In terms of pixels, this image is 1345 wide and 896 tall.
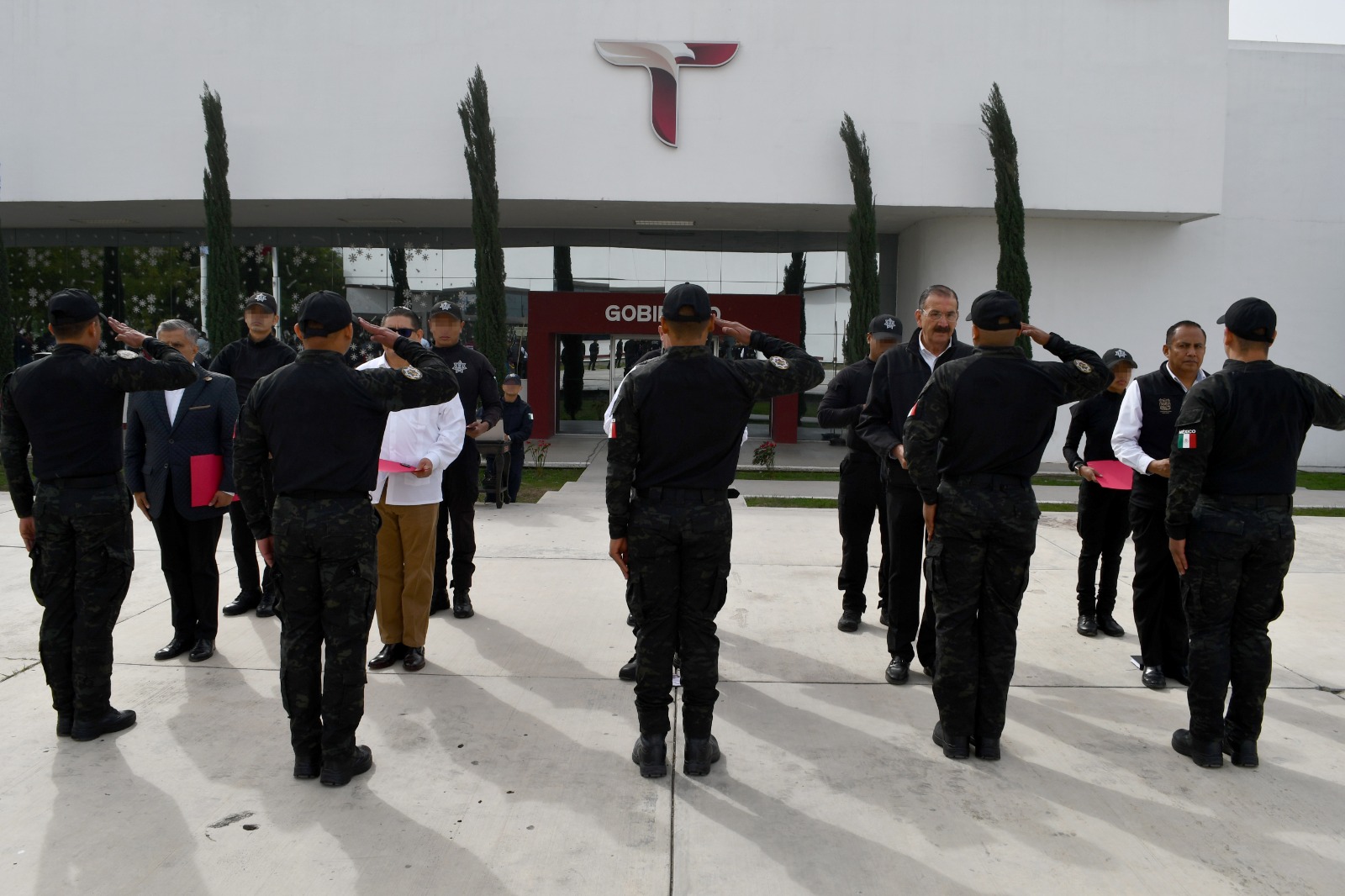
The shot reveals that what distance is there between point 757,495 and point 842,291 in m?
8.63

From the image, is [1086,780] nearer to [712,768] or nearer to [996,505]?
[996,505]

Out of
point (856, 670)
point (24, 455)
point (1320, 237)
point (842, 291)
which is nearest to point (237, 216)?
point (842, 291)

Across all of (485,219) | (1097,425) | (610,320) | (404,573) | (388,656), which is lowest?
(388,656)

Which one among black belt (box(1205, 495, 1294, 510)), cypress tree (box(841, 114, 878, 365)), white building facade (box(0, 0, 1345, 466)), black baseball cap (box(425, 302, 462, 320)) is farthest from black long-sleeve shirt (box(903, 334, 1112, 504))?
white building facade (box(0, 0, 1345, 466))

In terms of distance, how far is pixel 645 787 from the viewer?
3703mm

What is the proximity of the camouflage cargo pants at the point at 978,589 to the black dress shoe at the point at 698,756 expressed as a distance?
40.5 inches

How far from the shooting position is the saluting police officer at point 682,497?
3.71 metres

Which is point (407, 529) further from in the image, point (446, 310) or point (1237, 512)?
point (1237, 512)

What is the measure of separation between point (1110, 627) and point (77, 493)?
5.69 metres

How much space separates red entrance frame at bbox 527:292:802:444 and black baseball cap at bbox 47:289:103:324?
15.5 m

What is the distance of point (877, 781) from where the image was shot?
3783 mm

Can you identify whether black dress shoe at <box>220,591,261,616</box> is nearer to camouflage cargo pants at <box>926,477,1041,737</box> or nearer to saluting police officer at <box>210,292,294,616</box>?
saluting police officer at <box>210,292,294,616</box>

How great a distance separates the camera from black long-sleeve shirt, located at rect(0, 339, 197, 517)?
4.02m

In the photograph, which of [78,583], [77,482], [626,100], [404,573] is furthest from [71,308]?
[626,100]
